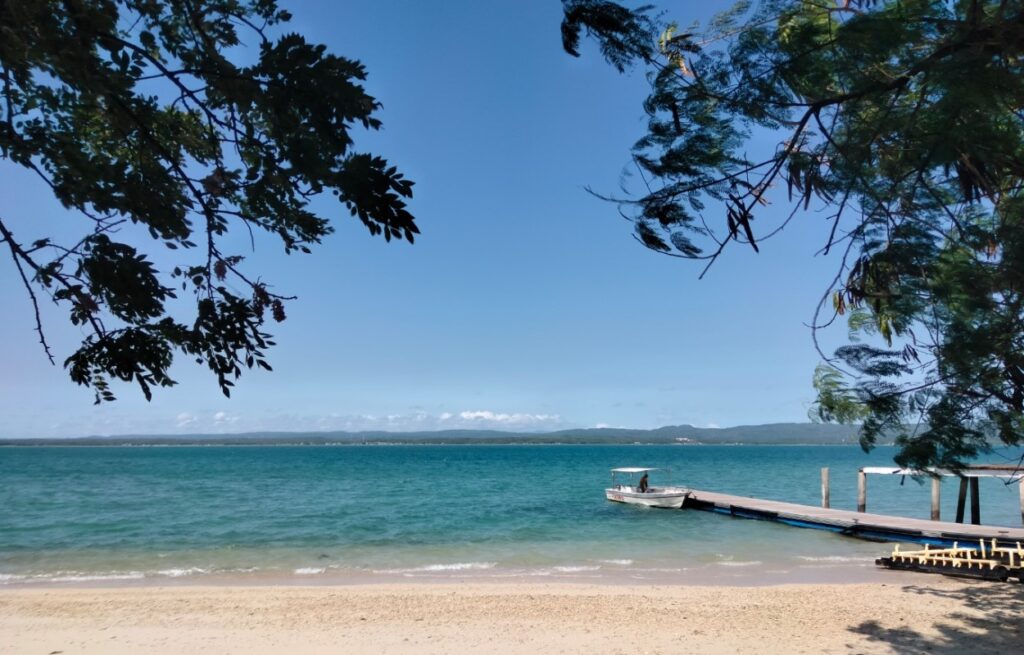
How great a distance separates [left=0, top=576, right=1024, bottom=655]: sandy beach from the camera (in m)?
7.92

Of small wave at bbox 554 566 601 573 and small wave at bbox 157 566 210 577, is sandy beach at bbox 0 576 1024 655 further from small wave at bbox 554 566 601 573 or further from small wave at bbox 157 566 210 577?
small wave at bbox 554 566 601 573

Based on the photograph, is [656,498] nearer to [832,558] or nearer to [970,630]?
Result: [832,558]

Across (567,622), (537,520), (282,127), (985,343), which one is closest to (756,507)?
(537,520)

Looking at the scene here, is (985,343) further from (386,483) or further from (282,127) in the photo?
(386,483)

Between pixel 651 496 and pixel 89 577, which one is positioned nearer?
→ pixel 89 577

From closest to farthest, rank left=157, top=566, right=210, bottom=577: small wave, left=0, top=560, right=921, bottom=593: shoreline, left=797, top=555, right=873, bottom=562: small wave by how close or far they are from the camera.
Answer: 1. left=0, top=560, right=921, bottom=593: shoreline
2. left=157, top=566, right=210, bottom=577: small wave
3. left=797, top=555, right=873, bottom=562: small wave

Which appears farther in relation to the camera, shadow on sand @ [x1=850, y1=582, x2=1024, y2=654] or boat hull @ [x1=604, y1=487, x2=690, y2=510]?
boat hull @ [x1=604, y1=487, x2=690, y2=510]

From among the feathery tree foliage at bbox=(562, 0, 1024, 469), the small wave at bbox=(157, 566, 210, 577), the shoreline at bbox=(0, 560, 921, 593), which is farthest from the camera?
the small wave at bbox=(157, 566, 210, 577)

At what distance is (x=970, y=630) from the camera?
8.26 meters

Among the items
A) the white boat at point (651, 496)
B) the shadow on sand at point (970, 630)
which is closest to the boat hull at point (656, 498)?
the white boat at point (651, 496)

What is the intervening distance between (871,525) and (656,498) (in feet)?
28.7

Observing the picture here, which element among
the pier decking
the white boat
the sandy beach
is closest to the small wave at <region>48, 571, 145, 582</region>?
the sandy beach

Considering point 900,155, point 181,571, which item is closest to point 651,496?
point 181,571

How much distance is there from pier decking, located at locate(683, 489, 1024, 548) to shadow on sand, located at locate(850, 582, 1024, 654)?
4.71m
